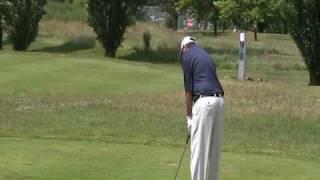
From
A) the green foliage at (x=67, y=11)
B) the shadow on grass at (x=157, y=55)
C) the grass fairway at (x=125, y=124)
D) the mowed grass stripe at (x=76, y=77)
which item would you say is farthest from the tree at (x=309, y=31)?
the green foliage at (x=67, y=11)

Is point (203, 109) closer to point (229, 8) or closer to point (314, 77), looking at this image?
point (314, 77)

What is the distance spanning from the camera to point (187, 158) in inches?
417

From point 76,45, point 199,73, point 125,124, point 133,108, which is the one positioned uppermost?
point 199,73

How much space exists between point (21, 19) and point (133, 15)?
7681 mm

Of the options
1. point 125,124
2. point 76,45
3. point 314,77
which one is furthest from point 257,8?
point 125,124

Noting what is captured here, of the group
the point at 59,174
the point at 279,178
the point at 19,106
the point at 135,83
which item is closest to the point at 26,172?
the point at 59,174

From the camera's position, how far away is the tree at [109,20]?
41188 mm

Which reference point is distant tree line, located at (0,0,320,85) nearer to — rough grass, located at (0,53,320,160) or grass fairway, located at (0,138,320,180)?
rough grass, located at (0,53,320,160)

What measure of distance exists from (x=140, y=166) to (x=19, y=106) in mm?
8736

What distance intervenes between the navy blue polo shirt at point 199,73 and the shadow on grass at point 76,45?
38.0m

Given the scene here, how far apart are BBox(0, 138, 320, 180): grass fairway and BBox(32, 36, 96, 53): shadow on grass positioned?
33.9 metres

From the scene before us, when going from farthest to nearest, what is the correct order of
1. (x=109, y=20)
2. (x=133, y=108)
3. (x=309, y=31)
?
(x=109, y=20) → (x=309, y=31) → (x=133, y=108)

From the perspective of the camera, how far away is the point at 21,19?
40.8 meters

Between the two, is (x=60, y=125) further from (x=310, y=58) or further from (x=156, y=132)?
(x=310, y=58)
